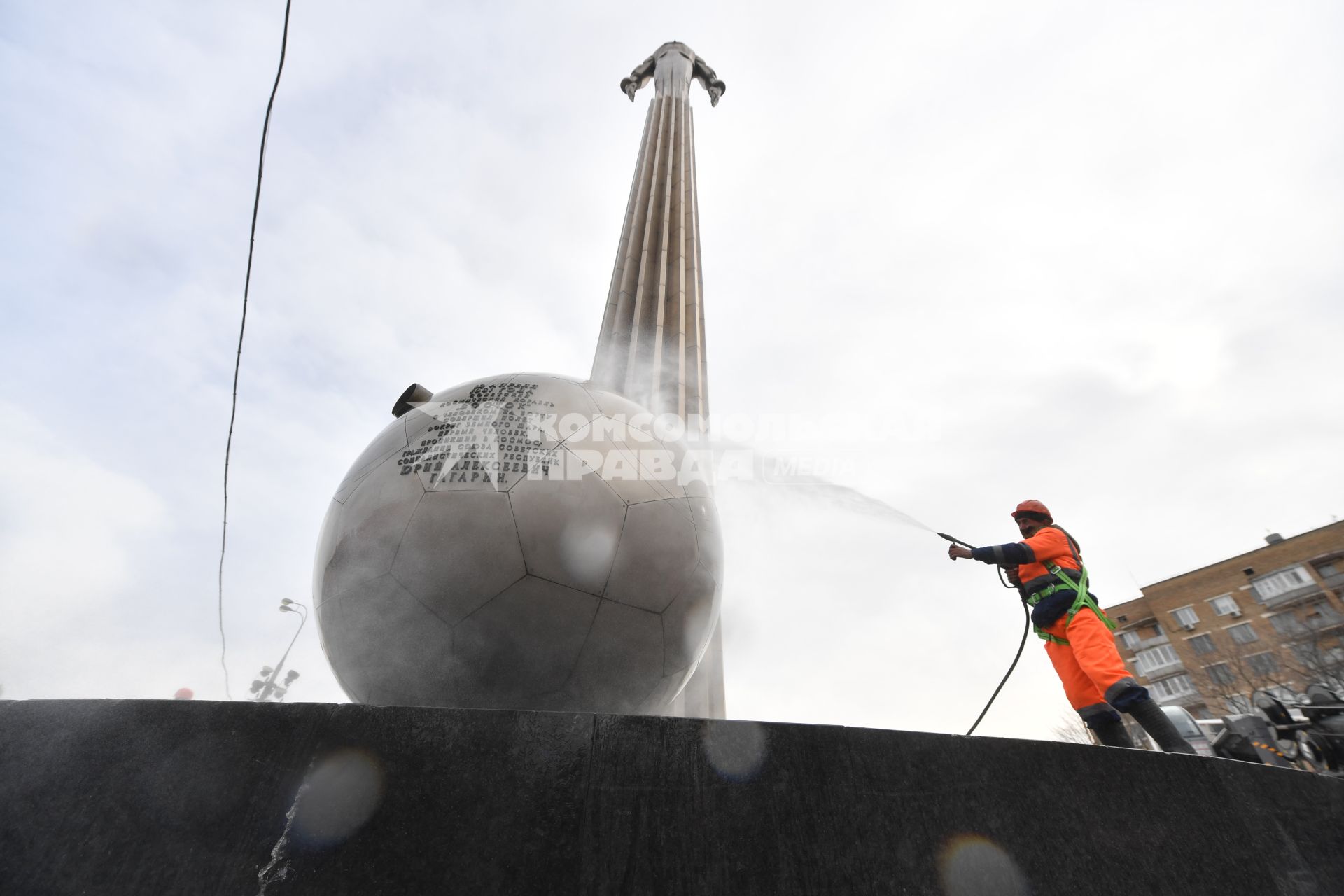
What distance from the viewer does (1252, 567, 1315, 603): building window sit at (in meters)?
36.6

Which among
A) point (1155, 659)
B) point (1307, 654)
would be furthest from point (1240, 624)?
point (1307, 654)

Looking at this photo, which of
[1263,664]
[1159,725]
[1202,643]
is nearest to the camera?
[1159,725]

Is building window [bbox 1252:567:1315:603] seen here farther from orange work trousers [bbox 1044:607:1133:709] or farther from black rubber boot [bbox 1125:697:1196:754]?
black rubber boot [bbox 1125:697:1196:754]

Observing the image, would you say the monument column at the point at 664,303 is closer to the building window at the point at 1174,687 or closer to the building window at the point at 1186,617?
the building window at the point at 1174,687

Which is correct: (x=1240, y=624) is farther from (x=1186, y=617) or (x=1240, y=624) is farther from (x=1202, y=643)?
(x=1186, y=617)

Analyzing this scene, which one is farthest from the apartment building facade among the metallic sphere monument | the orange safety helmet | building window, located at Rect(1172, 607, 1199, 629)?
the metallic sphere monument

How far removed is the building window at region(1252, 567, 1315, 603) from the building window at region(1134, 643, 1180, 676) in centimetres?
651

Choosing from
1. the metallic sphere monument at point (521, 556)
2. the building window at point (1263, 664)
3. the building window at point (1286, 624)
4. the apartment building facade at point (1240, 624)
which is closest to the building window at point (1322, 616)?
the apartment building facade at point (1240, 624)

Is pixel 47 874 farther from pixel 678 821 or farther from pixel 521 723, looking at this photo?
pixel 678 821

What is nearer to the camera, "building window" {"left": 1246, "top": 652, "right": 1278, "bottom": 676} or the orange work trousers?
the orange work trousers

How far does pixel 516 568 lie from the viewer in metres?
2.73

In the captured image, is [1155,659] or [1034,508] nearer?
[1034,508]

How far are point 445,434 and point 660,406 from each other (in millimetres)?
6808

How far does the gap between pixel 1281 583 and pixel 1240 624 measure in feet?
11.6
